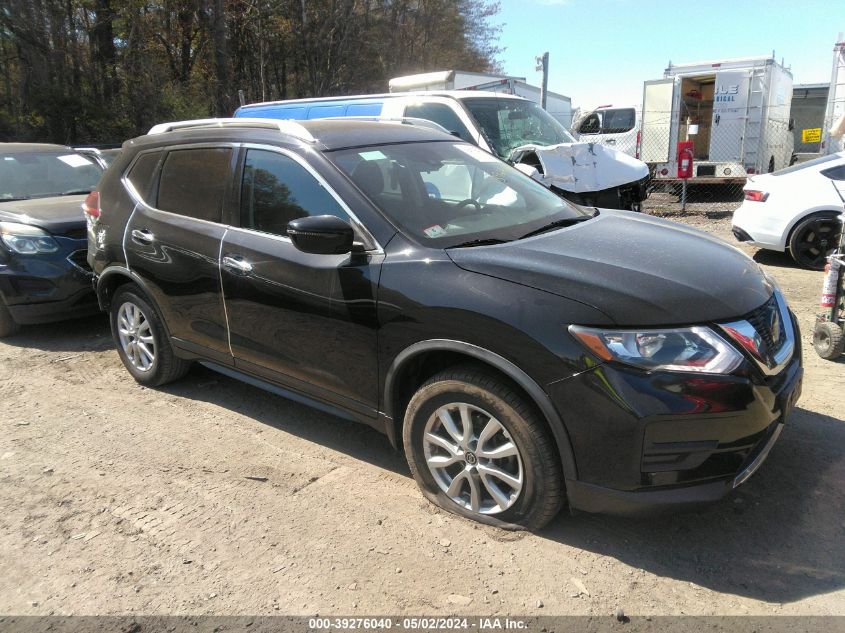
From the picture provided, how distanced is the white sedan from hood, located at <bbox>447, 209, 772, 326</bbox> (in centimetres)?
532

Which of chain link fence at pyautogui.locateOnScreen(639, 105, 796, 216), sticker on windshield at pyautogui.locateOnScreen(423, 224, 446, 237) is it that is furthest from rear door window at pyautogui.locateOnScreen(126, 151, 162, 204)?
chain link fence at pyautogui.locateOnScreen(639, 105, 796, 216)

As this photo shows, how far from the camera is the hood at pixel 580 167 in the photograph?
7938mm

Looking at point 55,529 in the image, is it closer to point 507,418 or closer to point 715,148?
point 507,418

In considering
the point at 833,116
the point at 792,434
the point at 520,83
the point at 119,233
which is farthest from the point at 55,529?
the point at 833,116

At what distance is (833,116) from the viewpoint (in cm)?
1309

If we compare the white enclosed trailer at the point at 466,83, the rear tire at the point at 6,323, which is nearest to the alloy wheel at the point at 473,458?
the rear tire at the point at 6,323

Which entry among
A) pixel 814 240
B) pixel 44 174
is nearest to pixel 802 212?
pixel 814 240

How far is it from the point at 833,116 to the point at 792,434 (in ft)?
40.0

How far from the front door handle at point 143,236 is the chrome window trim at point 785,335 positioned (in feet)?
11.3

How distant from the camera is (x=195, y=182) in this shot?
4098 millimetres

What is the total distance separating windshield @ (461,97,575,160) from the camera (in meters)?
8.41

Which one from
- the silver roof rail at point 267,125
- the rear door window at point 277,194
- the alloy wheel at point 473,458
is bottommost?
the alloy wheel at point 473,458

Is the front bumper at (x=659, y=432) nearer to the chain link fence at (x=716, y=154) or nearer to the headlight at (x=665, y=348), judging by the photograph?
the headlight at (x=665, y=348)

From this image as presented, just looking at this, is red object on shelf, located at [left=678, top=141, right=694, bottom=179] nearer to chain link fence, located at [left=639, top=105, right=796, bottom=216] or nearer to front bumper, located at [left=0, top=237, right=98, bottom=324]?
chain link fence, located at [left=639, top=105, right=796, bottom=216]
